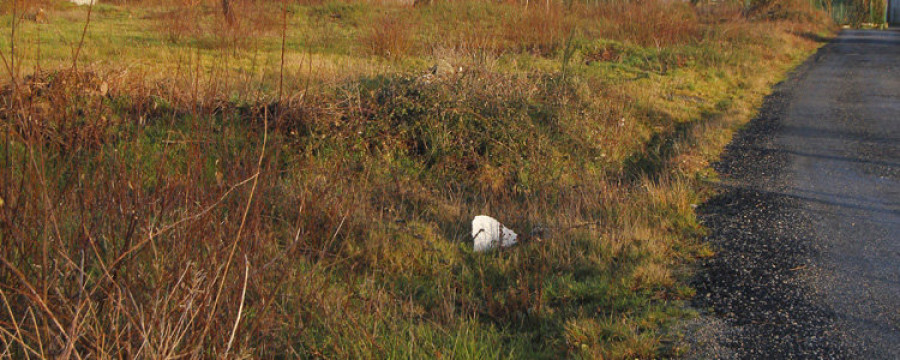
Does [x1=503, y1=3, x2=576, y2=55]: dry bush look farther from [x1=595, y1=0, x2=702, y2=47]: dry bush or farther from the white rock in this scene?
the white rock

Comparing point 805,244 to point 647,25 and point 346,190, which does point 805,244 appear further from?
point 647,25

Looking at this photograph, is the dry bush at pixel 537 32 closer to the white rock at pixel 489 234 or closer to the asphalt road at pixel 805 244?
the asphalt road at pixel 805 244

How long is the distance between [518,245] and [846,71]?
14685 mm

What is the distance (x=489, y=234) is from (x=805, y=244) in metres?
2.34

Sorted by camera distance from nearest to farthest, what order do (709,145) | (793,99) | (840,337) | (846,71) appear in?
(840,337) → (709,145) → (793,99) → (846,71)

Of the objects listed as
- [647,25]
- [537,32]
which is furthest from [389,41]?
[647,25]

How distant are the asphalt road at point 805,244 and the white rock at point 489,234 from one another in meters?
1.52

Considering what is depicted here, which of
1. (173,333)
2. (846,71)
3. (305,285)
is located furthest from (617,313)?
(846,71)

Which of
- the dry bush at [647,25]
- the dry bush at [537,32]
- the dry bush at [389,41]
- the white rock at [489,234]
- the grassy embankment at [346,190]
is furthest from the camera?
the dry bush at [647,25]

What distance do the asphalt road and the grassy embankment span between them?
30 cm

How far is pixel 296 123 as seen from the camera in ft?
26.7

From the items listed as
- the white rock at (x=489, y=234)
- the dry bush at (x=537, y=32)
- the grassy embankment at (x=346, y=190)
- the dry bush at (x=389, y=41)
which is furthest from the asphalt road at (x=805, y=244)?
the dry bush at (x=537, y=32)

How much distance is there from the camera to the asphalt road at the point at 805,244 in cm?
385

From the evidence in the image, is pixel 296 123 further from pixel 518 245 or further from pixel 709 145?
pixel 709 145
